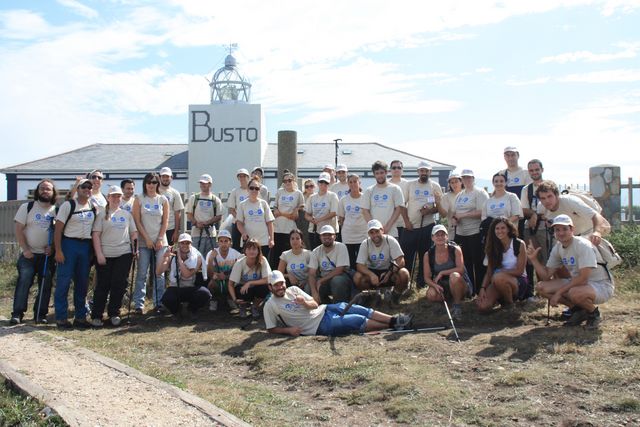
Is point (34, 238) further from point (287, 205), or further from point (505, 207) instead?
point (505, 207)

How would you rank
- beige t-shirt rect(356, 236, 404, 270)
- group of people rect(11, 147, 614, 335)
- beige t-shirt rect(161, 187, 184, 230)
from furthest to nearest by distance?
beige t-shirt rect(161, 187, 184, 230), beige t-shirt rect(356, 236, 404, 270), group of people rect(11, 147, 614, 335)

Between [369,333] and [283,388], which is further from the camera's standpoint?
[369,333]

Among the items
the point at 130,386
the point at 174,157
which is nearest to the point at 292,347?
the point at 130,386

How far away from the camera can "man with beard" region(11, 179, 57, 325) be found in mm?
8523

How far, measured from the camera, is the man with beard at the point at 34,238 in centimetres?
852

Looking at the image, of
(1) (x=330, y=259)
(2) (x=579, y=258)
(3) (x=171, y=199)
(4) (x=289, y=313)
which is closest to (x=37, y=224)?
(3) (x=171, y=199)

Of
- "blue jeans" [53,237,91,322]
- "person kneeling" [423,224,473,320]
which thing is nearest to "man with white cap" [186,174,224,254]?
"blue jeans" [53,237,91,322]

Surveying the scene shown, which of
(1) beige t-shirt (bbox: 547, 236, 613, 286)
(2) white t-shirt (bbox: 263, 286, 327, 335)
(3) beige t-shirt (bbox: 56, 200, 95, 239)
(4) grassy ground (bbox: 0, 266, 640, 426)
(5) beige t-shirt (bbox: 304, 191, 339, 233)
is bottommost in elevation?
(4) grassy ground (bbox: 0, 266, 640, 426)

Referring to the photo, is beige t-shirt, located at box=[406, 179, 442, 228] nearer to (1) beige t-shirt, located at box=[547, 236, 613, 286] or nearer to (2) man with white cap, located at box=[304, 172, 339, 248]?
(2) man with white cap, located at box=[304, 172, 339, 248]

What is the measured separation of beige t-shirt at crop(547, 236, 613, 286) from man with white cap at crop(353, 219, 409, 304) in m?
2.03

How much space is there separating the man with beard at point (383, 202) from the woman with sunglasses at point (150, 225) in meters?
2.87

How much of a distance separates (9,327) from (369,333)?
185 inches

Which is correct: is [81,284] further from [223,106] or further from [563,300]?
[223,106]

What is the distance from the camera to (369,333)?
24.6ft
